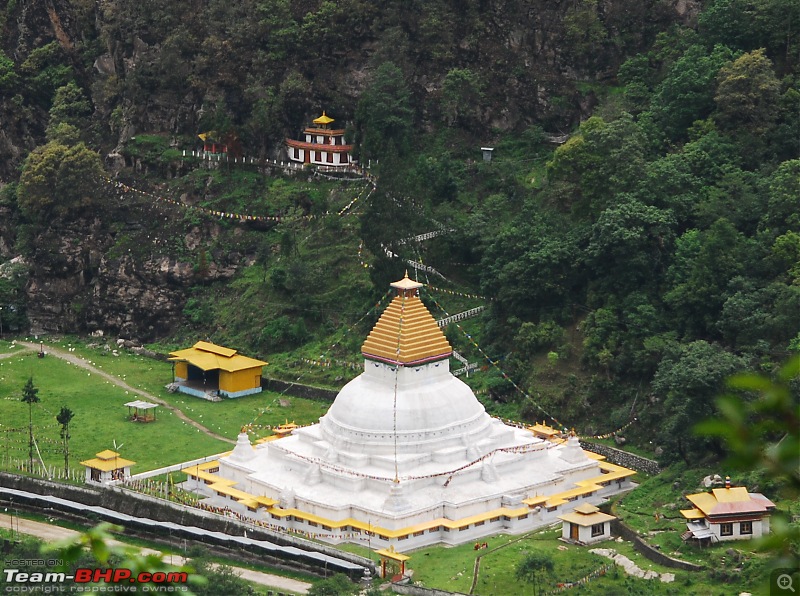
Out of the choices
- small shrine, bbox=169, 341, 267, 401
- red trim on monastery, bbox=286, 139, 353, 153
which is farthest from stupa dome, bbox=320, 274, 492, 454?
red trim on monastery, bbox=286, 139, 353, 153

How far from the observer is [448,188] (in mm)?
59812

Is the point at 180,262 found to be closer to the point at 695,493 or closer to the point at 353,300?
the point at 353,300

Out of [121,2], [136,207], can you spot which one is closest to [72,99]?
[121,2]

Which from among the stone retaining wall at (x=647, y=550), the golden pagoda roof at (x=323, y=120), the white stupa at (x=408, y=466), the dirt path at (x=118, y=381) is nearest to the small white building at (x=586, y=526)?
the stone retaining wall at (x=647, y=550)

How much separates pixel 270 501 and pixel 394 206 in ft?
54.1

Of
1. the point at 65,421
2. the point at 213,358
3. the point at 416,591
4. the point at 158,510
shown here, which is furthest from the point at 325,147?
the point at 416,591

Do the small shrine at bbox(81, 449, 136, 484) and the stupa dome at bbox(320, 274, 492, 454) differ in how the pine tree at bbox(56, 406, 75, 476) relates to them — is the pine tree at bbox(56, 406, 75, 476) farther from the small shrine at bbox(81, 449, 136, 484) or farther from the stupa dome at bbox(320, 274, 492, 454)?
the stupa dome at bbox(320, 274, 492, 454)

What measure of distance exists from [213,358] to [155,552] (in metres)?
16.6

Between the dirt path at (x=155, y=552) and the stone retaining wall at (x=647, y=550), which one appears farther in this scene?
the dirt path at (x=155, y=552)

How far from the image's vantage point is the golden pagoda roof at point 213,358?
5406cm

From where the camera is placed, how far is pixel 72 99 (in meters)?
71.6

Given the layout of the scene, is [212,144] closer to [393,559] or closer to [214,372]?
[214,372]

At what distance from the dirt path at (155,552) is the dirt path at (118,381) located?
762cm

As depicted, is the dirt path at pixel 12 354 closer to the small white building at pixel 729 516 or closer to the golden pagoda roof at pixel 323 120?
the golden pagoda roof at pixel 323 120
